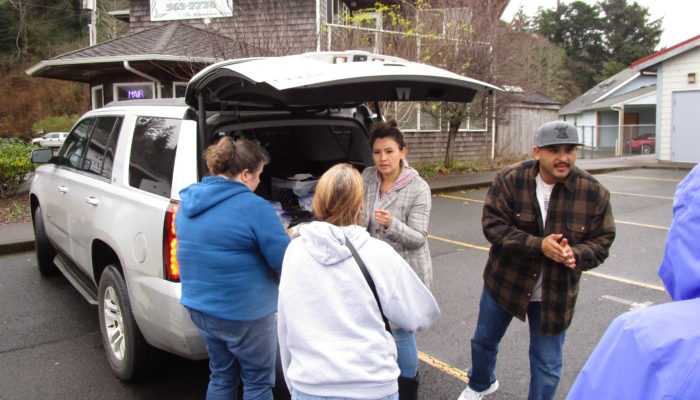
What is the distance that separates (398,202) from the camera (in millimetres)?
3053

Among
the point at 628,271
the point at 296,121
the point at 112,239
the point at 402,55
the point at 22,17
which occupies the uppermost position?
the point at 22,17

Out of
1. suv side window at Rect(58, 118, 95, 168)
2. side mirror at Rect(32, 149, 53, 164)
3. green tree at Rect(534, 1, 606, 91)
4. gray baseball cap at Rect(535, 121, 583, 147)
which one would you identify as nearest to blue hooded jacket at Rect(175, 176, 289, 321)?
gray baseball cap at Rect(535, 121, 583, 147)

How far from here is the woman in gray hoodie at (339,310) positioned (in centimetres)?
191

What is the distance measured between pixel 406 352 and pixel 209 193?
1153mm

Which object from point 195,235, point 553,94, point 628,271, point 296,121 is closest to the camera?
point 195,235

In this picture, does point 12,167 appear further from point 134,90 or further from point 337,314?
point 337,314

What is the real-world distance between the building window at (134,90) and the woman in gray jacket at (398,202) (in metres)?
12.2

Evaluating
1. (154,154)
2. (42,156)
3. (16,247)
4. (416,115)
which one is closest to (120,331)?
(154,154)

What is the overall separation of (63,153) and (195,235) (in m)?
3.25

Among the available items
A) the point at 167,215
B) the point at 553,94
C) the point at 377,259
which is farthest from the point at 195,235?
the point at 553,94

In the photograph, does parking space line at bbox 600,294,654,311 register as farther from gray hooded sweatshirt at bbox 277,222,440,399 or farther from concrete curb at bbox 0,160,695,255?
concrete curb at bbox 0,160,695,255

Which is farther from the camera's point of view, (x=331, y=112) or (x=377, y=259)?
(x=331, y=112)

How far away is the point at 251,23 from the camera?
1281cm

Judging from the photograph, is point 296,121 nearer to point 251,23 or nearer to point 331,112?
point 331,112
